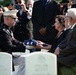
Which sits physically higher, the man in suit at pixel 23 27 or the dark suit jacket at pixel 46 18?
the dark suit jacket at pixel 46 18

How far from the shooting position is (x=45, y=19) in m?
7.58

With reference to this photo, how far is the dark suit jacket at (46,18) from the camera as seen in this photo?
7504mm

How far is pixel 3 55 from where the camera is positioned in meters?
4.35

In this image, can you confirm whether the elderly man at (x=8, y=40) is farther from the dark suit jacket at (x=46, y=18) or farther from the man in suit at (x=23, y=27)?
the man in suit at (x=23, y=27)

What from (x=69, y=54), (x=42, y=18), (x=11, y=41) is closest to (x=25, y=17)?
(x=42, y=18)

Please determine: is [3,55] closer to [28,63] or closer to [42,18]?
[28,63]

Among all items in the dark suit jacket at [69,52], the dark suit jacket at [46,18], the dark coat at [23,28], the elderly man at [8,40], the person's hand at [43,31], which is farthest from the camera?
the dark coat at [23,28]

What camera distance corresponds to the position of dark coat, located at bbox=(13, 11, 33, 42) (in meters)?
8.92

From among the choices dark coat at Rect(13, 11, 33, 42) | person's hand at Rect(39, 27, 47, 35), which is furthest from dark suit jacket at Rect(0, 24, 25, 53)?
dark coat at Rect(13, 11, 33, 42)

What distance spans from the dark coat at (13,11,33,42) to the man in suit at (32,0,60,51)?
1179 millimetres

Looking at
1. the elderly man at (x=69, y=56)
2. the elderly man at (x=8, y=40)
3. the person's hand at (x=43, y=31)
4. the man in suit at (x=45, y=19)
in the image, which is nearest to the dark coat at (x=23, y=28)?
the man in suit at (x=45, y=19)

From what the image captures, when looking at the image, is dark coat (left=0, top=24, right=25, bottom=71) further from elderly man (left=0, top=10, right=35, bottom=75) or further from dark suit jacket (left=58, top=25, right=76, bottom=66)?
dark suit jacket (left=58, top=25, right=76, bottom=66)

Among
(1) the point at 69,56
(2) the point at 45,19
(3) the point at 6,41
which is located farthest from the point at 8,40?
(2) the point at 45,19

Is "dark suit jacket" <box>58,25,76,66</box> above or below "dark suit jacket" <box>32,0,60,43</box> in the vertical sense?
above
